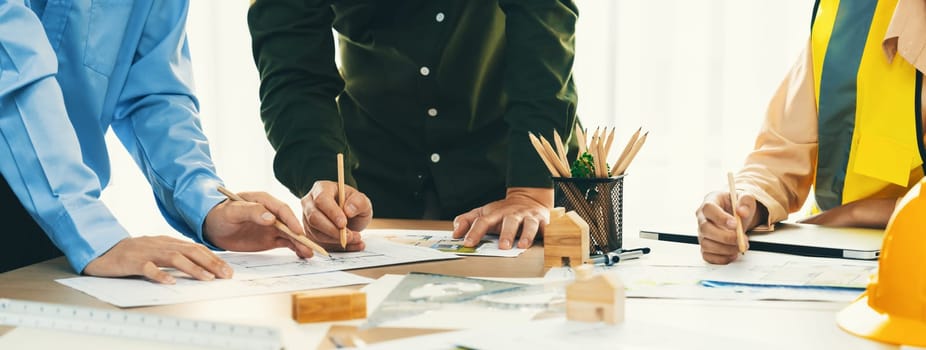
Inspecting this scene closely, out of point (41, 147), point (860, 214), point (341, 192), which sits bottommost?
point (860, 214)

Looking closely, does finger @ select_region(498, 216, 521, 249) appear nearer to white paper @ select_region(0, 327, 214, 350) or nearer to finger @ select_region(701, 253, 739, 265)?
finger @ select_region(701, 253, 739, 265)

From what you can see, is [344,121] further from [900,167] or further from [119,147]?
[119,147]

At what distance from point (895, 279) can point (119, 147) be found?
3.59 metres

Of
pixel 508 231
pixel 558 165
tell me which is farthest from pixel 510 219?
pixel 558 165

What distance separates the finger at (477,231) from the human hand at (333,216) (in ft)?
0.53

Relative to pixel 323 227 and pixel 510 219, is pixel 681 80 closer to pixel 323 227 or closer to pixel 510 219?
pixel 510 219

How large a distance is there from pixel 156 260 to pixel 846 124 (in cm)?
123

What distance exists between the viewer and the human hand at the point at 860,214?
4.97ft

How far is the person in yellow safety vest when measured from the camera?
148cm

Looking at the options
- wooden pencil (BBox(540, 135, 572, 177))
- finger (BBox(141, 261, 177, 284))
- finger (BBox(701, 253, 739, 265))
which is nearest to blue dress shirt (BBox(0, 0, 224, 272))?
finger (BBox(141, 261, 177, 284))

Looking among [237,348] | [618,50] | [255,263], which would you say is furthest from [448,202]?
[618,50]

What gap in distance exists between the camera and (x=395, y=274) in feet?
3.59

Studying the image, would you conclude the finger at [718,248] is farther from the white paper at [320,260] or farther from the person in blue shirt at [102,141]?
the person in blue shirt at [102,141]

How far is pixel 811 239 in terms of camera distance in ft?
4.30
